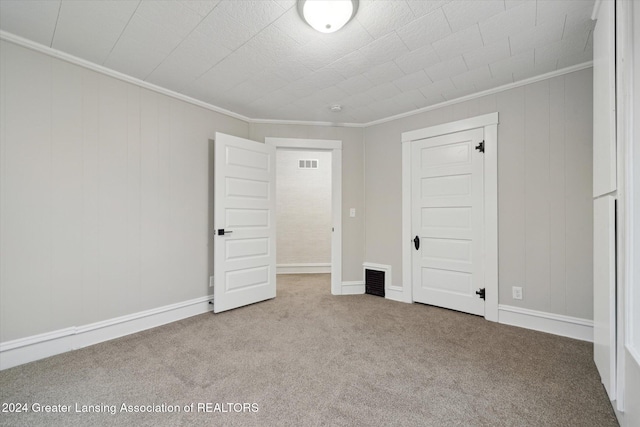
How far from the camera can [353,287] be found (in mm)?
4043

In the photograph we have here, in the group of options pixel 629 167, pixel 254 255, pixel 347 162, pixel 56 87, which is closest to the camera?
pixel 629 167

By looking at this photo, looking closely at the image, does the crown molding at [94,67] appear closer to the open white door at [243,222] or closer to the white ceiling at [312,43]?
the white ceiling at [312,43]

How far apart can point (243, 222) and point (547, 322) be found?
10.9ft

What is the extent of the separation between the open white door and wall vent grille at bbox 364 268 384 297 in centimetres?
132

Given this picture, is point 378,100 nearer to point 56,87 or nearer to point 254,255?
point 254,255

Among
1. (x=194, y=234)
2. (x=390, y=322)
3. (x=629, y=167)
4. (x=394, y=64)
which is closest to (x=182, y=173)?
(x=194, y=234)

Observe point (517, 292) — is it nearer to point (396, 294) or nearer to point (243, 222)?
point (396, 294)

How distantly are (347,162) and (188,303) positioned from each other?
8.89ft

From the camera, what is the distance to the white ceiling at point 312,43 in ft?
5.97

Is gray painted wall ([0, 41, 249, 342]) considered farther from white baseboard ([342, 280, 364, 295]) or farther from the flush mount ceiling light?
the flush mount ceiling light

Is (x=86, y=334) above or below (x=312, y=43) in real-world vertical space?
below

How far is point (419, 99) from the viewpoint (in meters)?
3.25

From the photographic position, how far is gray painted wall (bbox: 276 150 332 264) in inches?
222

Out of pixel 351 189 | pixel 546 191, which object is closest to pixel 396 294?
pixel 351 189
